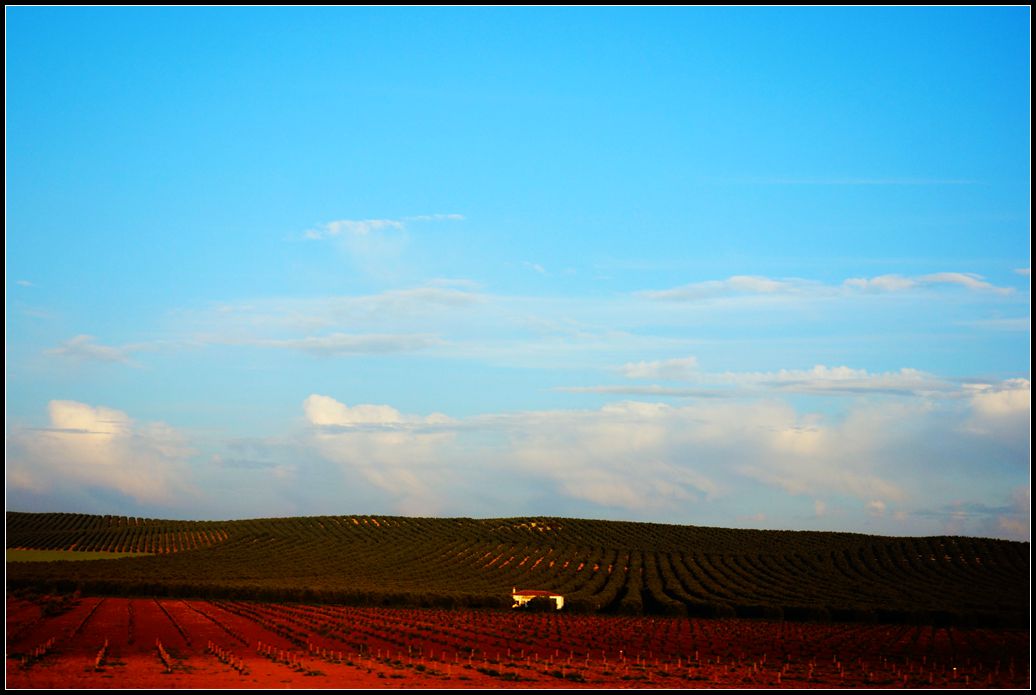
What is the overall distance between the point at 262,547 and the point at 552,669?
91.9 metres

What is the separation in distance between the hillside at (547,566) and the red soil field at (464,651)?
1202 centimetres

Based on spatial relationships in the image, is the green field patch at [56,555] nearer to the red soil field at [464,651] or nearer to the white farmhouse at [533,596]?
the red soil field at [464,651]

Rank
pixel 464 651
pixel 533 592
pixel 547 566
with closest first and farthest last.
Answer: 1. pixel 464 651
2. pixel 533 592
3. pixel 547 566

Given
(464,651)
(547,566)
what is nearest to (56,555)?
(547,566)

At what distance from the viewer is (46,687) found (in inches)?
1188

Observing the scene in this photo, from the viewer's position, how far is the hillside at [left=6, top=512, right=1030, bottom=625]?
7956 centimetres

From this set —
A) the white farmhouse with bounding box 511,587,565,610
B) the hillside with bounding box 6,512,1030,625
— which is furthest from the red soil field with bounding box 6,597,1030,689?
the hillside with bounding box 6,512,1030,625

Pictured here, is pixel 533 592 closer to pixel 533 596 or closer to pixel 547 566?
pixel 533 596

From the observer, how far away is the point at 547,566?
109 m

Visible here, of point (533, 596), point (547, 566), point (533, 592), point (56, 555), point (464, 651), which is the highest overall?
point (547, 566)

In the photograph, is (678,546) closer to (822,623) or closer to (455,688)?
(822,623)

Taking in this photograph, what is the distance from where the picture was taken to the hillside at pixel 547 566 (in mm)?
79562

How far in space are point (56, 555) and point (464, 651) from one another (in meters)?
83.7

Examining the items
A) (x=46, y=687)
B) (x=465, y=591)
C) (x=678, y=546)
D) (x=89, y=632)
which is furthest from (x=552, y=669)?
(x=678, y=546)
